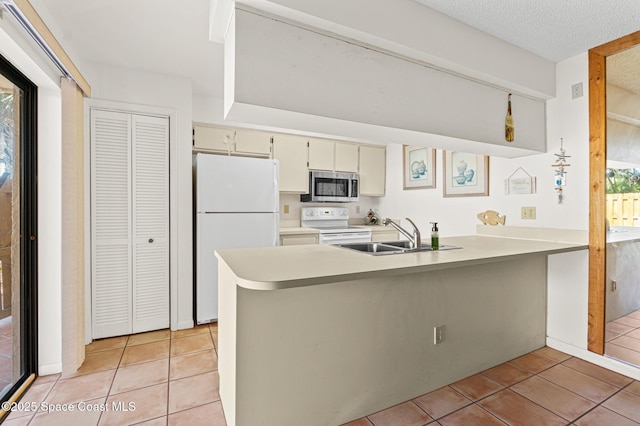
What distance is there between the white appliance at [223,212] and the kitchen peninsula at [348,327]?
1230 mm

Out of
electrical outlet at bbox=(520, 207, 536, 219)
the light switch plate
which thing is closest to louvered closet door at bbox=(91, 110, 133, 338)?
the light switch plate

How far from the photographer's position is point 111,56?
8.63 feet

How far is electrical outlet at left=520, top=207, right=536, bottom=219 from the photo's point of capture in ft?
8.95

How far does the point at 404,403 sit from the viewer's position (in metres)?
1.92

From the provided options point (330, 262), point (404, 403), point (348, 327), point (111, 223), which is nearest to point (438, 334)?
point (404, 403)

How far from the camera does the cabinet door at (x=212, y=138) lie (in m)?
3.45

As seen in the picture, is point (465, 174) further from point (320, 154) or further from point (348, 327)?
point (348, 327)

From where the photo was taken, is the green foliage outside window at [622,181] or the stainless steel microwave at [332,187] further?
the stainless steel microwave at [332,187]

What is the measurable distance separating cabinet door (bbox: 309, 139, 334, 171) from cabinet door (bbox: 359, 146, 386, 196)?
0.51 m

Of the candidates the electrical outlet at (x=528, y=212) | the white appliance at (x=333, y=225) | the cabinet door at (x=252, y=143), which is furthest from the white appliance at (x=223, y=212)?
the electrical outlet at (x=528, y=212)

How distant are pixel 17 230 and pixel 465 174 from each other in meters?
3.83

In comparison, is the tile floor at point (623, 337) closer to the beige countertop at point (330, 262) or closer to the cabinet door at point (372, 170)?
the beige countertop at point (330, 262)

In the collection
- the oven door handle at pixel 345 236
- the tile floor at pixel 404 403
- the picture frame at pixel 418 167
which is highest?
the picture frame at pixel 418 167

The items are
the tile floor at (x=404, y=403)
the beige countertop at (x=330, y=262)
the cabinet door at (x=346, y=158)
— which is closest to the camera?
the beige countertop at (x=330, y=262)
